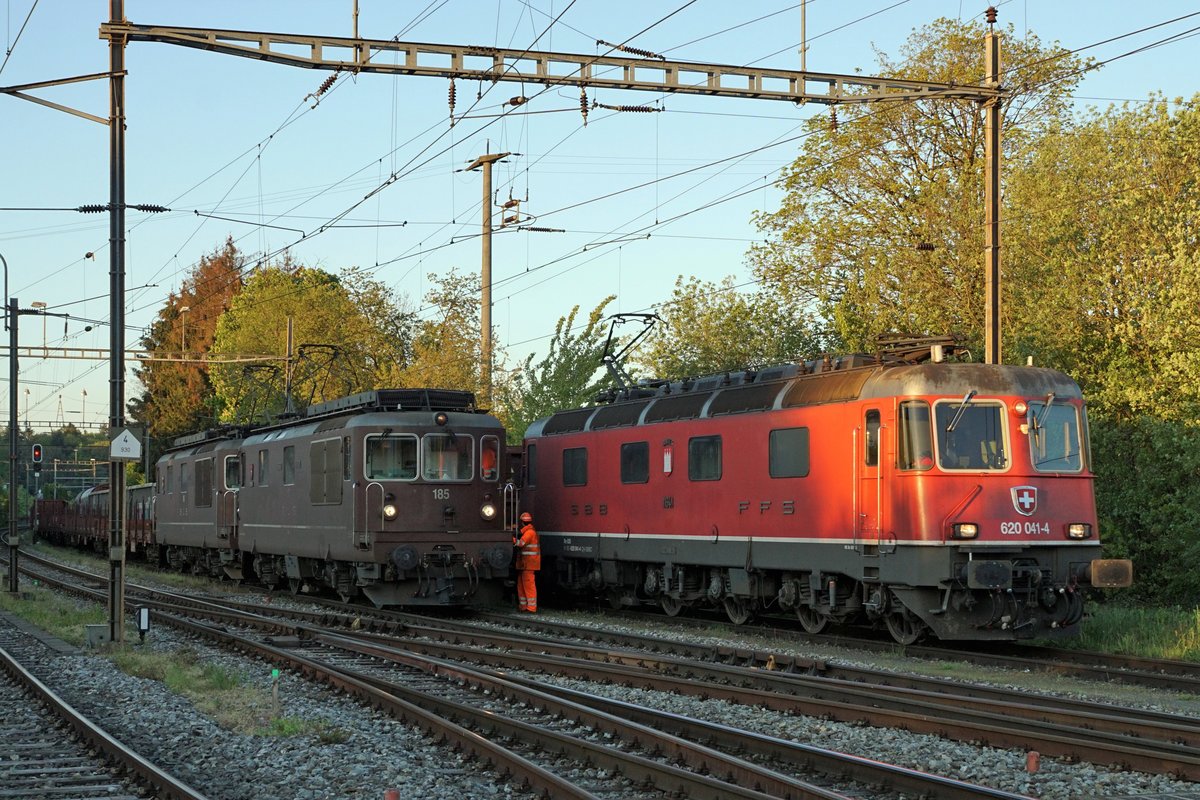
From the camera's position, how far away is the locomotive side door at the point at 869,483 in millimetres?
16594

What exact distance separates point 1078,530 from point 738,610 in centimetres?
559

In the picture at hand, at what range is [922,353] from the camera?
17406 millimetres

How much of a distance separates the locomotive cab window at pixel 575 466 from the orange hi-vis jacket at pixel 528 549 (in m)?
1.17

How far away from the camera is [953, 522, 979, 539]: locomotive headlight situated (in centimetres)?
1587

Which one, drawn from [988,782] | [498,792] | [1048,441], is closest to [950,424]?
[1048,441]

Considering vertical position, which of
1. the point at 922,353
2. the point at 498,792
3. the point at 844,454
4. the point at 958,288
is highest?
the point at 958,288

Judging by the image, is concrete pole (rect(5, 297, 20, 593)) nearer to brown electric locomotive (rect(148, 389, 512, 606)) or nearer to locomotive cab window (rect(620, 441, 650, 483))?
brown electric locomotive (rect(148, 389, 512, 606))

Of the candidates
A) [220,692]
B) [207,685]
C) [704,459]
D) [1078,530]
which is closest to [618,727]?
[220,692]

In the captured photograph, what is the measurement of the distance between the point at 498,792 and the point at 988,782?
3202 mm

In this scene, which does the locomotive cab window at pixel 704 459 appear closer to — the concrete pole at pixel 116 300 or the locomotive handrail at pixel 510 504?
the locomotive handrail at pixel 510 504

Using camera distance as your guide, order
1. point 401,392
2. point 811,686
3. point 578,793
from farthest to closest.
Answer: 1. point 401,392
2. point 811,686
3. point 578,793

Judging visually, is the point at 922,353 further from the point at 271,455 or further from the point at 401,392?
the point at 271,455

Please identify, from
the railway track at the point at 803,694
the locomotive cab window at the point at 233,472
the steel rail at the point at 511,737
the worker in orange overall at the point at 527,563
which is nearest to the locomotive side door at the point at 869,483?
the railway track at the point at 803,694

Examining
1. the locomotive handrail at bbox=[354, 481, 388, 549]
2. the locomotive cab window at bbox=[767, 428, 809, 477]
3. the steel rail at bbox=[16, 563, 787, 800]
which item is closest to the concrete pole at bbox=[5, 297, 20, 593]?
the locomotive handrail at bbox=[354, 481, 388, 549]
